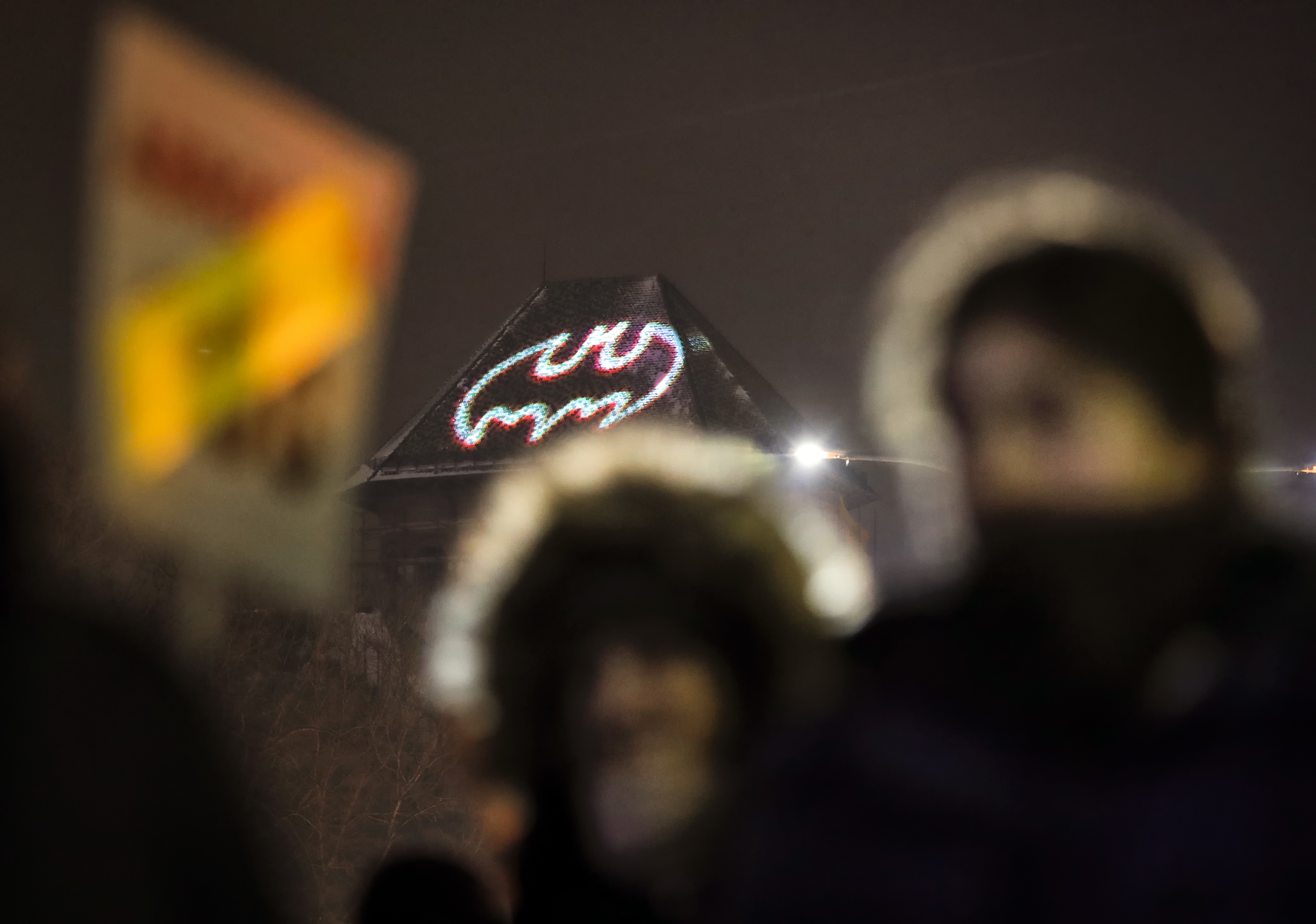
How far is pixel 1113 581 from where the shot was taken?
131 centimetres

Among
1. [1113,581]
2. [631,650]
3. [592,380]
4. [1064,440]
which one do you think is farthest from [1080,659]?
[592,380]

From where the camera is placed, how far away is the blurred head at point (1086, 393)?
138 cm

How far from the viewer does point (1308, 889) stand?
115 cm

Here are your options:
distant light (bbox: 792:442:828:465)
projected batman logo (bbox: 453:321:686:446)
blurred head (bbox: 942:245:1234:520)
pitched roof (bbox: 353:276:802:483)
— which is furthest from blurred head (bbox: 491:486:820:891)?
projected batman logo (bbox: 453:321:686:446)

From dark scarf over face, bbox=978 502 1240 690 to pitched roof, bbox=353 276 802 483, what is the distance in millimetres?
50077

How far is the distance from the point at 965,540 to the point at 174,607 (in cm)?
2569

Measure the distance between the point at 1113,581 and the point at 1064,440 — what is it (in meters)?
0.15

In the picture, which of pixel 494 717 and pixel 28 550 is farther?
pixel 494 717

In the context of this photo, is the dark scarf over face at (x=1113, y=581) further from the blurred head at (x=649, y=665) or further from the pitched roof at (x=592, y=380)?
the pitched roof at (x=592, y=380)

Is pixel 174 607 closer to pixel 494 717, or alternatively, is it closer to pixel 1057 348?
pixel 494 717

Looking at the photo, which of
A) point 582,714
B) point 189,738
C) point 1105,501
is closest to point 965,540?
point 1105,501

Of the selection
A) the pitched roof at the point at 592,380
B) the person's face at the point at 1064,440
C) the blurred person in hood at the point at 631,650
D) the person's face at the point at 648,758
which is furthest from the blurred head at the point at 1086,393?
the pitched roof at the point at 592,380

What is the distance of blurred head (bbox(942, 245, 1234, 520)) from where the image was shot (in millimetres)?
1376

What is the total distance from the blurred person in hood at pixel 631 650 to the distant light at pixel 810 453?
48.4ft
